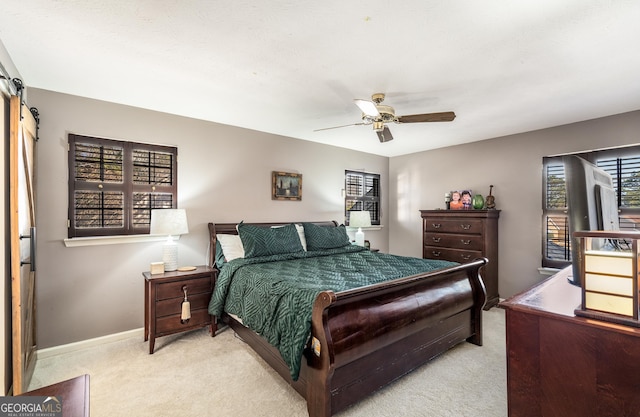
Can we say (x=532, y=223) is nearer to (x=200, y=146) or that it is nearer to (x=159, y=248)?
(x=200, y=146)

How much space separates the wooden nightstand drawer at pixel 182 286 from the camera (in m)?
2.75

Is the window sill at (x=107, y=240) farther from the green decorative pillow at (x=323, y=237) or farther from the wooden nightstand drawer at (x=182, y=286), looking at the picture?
the green decorative pillow at (x=323, y=237)

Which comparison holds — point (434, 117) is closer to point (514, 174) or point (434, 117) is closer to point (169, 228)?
point (514, 174)

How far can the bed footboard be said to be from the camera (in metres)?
1.73

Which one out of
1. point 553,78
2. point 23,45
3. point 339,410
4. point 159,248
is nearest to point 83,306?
point 159,248

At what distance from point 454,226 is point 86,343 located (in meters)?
4.60

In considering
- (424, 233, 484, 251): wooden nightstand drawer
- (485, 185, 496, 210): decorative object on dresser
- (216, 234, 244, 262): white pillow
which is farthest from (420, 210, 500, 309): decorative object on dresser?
(216, 234, 244, 262): white pillow

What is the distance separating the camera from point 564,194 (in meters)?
3.72

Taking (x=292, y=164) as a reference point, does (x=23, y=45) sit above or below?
above

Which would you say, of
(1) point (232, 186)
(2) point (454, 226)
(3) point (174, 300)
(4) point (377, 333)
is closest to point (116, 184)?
(1) point (232, 186)

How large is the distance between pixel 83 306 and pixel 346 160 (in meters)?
3.96

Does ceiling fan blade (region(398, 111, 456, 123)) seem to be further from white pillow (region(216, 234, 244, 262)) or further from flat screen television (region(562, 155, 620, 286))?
white pillow (region(216, 234, 244, 262))

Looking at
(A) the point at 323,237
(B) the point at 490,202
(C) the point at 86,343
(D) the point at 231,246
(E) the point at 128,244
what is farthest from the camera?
(B) the point at 490,202

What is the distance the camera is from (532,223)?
154 inches
